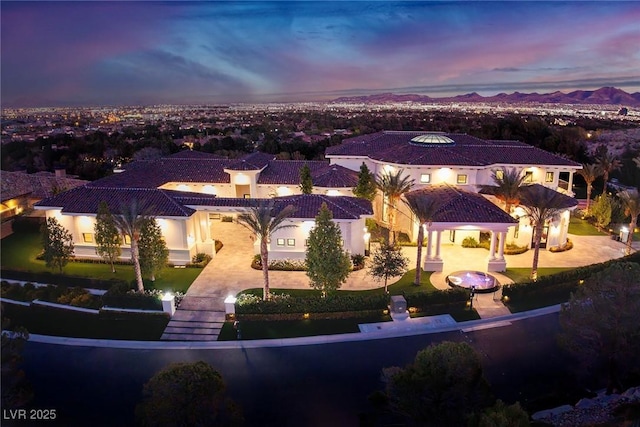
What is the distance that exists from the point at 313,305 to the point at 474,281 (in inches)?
396

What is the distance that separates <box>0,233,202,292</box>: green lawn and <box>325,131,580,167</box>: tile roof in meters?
20.2

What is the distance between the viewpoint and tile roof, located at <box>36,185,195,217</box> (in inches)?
1211

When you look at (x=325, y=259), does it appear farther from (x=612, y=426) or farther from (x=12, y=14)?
(x=12, y=14)

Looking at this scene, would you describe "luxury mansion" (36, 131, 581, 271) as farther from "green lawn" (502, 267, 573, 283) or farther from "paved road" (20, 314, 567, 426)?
"paved road" (20, 314, 567, 426)

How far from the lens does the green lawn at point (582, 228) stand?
37.5 m

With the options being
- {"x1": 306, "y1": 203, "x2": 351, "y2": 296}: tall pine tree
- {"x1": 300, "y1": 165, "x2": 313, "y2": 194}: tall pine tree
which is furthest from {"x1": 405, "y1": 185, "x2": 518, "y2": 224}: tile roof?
{"x1": 300, "y1": 165, "x2": 313, "y2": 194}: tall pine tree

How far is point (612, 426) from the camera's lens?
1494 centimetres

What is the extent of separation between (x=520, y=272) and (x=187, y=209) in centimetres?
2284

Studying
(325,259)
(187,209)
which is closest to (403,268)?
(325,259)

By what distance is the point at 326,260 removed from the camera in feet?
79.2

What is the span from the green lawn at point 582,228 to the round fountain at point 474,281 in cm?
1559

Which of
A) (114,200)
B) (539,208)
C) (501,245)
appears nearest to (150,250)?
(114,200)

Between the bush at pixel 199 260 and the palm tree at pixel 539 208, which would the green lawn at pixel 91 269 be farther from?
the palm tree at pixel 539 208

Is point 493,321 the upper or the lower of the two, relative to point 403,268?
lower
